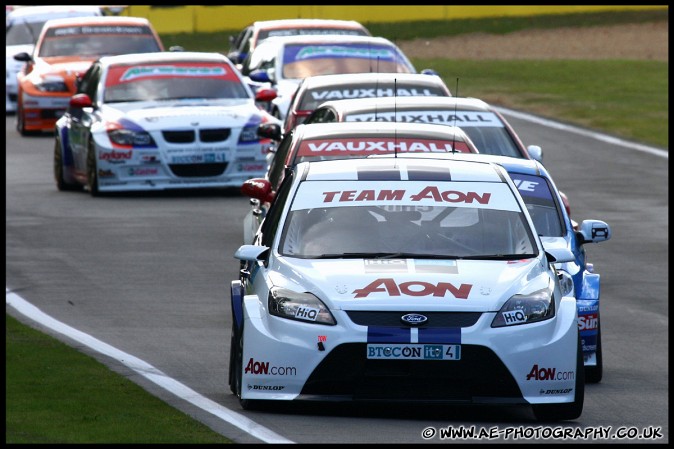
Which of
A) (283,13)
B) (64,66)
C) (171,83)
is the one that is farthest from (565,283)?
(283,13)

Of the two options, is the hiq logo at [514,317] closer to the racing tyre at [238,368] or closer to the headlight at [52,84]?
the racing tyre at [238,368]

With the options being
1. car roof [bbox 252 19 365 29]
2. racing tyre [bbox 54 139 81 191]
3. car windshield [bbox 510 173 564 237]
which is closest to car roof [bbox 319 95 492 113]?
car windshield [bbox 510 173 564 237]

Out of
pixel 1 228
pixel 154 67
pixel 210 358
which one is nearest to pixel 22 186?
pixel 154 67

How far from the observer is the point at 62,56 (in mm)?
28922

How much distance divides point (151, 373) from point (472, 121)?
21.7 feet

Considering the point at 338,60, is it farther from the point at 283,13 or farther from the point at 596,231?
the point at 283,13

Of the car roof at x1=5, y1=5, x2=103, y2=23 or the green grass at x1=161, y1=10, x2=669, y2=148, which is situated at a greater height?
the car roof at x1=5, y1=5, x2=103, y2=23

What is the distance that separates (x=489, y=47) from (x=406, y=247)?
3888cm

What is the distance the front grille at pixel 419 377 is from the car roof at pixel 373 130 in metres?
5.29

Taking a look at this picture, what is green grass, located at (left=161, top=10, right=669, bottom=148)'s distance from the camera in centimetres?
2986

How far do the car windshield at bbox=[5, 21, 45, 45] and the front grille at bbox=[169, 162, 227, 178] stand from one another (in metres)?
12.6

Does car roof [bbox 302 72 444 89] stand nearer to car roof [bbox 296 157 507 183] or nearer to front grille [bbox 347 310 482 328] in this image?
car roof [bbox 296 157 507 183]

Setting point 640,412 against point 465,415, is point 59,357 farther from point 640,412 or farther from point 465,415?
point 640,412

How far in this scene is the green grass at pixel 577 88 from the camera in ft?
98.0
